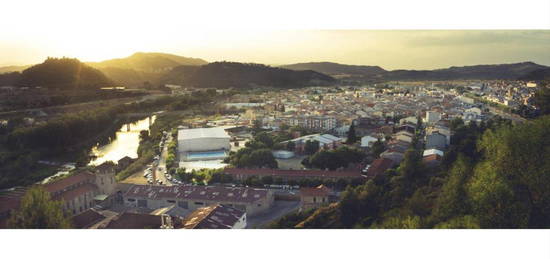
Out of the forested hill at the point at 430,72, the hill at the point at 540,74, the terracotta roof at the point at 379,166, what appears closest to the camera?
the hill at the point at 540,74

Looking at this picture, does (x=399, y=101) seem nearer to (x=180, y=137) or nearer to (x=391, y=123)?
(x=391, y=123)

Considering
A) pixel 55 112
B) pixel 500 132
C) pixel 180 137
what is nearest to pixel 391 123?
pixel 500 132

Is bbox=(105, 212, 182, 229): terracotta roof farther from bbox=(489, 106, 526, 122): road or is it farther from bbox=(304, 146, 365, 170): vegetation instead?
bbox=(489, 106, 526, 122): road

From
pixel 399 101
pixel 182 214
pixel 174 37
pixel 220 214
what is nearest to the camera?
pixel 220 214

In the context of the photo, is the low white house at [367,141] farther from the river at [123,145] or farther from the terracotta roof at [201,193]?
the river at [123,145]

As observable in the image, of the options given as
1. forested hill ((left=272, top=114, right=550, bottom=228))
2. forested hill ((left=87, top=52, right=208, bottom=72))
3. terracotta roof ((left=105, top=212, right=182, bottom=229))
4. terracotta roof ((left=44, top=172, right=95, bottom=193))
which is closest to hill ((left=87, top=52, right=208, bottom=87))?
forested hill ((left=87, top=52, right=208, bottom=72))

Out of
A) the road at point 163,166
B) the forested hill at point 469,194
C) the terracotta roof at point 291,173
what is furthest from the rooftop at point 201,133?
the forested hill at point 469,194

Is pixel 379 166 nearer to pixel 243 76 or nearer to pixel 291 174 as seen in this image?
pixel 291 174
